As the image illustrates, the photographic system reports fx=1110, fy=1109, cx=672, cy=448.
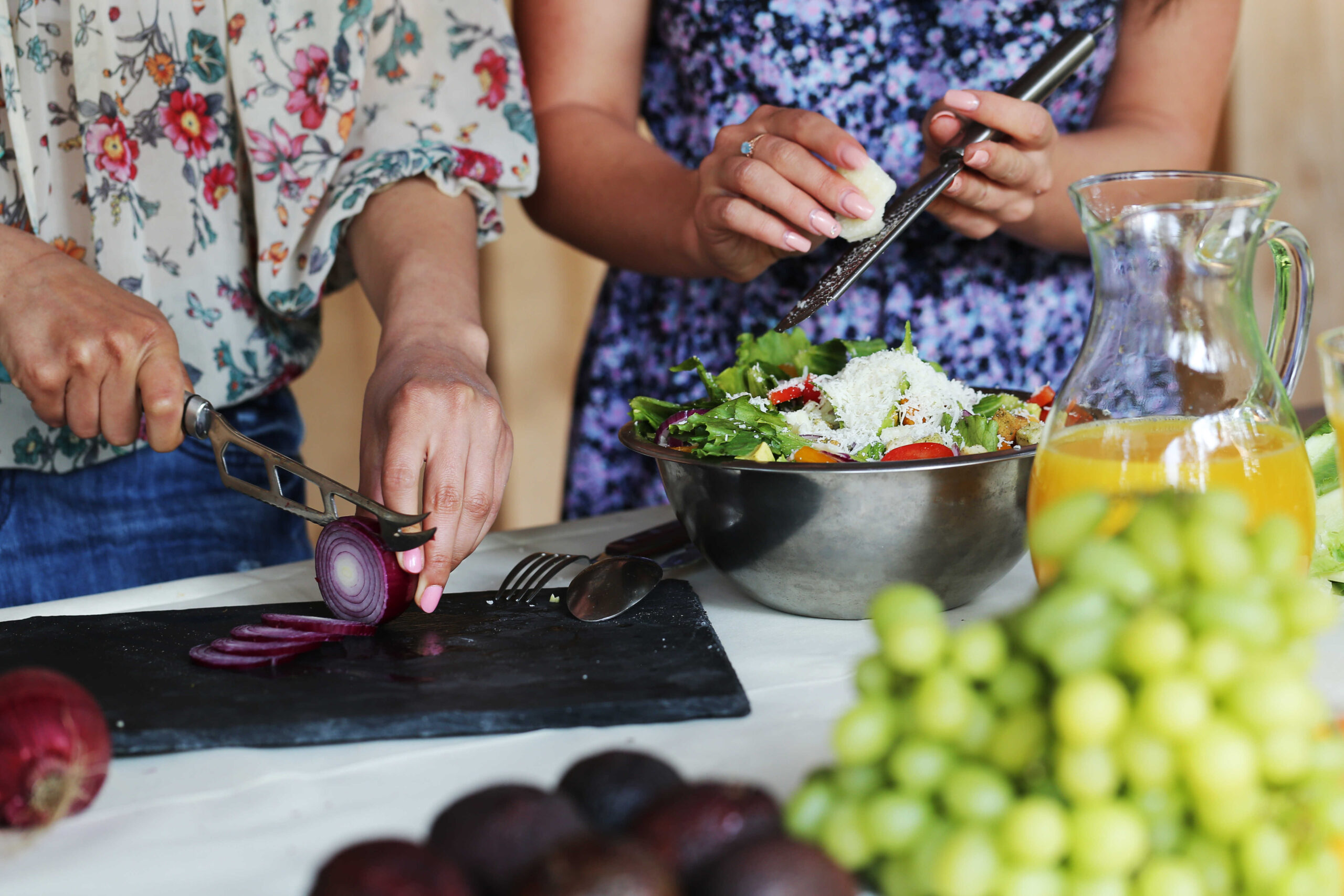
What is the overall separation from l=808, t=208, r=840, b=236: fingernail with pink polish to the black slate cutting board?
0.42 meters

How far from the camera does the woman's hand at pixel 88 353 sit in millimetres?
1032

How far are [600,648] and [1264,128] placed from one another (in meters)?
3.14

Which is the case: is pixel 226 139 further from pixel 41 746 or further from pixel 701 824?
pixel 701 824

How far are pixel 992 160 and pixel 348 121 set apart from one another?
2.64 feet

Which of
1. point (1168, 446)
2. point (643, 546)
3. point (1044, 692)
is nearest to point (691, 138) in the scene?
point (643, 546)

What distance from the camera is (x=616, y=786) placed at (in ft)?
1.72

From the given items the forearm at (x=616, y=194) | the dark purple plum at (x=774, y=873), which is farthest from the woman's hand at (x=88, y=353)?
the dark purple plum at (x=774, y=873)

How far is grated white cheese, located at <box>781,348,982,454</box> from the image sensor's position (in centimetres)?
100

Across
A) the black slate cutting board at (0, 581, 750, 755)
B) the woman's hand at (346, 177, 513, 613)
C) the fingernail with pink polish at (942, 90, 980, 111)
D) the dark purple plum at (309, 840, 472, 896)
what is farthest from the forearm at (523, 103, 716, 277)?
the dark purple plum at (309, 840, 472, 896)

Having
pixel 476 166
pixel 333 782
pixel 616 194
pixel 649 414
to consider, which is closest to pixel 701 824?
pixel 333 782

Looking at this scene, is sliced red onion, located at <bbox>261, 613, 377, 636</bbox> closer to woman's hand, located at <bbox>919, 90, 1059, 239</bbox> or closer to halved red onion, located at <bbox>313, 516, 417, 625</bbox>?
halved red onion, located at <bbox>313, 516, 417, 625</bbox>

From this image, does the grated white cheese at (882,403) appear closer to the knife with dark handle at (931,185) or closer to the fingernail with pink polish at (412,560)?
the knife with dark handle at (931,185)

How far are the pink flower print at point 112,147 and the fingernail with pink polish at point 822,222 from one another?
2.86 feet

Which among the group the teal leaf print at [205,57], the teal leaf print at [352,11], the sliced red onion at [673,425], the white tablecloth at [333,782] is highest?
the teal leaf print at [352,11]
